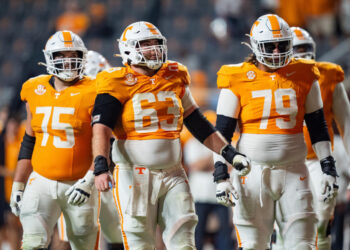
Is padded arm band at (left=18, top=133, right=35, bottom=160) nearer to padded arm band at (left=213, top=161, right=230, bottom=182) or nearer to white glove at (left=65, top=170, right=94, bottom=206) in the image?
white glove at (left=65, top=170, right=94, bottom=206)

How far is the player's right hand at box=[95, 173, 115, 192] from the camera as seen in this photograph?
393 centimetres

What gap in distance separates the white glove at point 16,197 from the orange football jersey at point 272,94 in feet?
5.39

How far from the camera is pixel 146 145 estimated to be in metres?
4.21

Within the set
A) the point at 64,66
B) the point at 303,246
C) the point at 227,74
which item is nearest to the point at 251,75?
the point at 227,74

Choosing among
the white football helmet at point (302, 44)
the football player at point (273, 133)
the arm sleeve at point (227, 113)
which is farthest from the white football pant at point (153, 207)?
the white football helmet at point (302, 44)

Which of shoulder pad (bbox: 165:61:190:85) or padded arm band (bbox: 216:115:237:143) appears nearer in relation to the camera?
shoulder pad (bbox: 165:61:190:85)

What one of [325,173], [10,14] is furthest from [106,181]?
[10,14]

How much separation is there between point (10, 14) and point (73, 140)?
939cm

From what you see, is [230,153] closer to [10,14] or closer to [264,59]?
[264,59]

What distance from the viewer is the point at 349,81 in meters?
9.27

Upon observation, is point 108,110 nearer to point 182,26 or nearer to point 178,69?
point 178,69

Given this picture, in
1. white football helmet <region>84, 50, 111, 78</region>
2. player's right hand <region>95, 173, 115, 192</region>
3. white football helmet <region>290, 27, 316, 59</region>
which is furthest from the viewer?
white football helmet <region>84, 50, 111, 78</region>

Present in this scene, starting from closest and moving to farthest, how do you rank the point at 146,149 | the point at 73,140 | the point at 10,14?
the point at 146,149
the point at 73,140
the point at 10,14

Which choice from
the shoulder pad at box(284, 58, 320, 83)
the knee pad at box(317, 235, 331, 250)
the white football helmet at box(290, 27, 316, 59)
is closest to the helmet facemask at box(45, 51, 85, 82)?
Result: the shoulder pad at box(284, 58, 320, 83)
